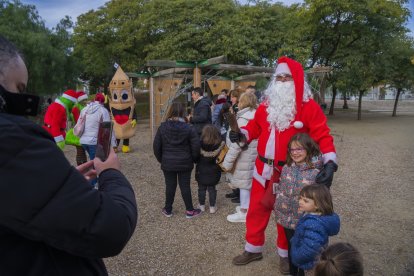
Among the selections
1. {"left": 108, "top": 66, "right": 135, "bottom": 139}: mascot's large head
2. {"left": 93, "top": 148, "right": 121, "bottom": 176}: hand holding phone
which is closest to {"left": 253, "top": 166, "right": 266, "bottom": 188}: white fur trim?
{"left": 93, "top": 148, "right": 121, "bottom": 176}: hand holding phone

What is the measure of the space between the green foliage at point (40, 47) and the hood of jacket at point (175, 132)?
14686mm

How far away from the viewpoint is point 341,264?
1740 mm

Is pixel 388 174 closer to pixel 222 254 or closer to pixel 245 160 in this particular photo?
pixel 245 160

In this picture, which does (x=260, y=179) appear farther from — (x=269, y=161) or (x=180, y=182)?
(x=180, y=182)

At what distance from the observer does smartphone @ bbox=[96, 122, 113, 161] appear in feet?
4.72

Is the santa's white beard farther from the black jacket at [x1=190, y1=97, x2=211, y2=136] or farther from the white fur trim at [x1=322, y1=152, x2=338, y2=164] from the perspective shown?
the black jacket at [x1=190, y1=97, x2=211, y2=136]

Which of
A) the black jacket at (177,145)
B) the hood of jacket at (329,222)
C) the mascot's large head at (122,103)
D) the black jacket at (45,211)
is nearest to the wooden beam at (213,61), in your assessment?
the mascot's large head at (122,103)

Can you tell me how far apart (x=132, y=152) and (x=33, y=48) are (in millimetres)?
11137

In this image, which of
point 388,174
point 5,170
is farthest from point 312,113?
point 388,174

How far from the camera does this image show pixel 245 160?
4.57 meters

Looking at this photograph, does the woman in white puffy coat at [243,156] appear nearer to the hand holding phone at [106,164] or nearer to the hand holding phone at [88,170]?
the hand holding phone at [88,170]

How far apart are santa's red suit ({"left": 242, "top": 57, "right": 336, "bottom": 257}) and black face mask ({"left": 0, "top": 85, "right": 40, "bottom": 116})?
2395 millimetres

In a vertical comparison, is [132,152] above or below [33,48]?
below

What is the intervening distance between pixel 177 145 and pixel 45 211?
3.65 metres
